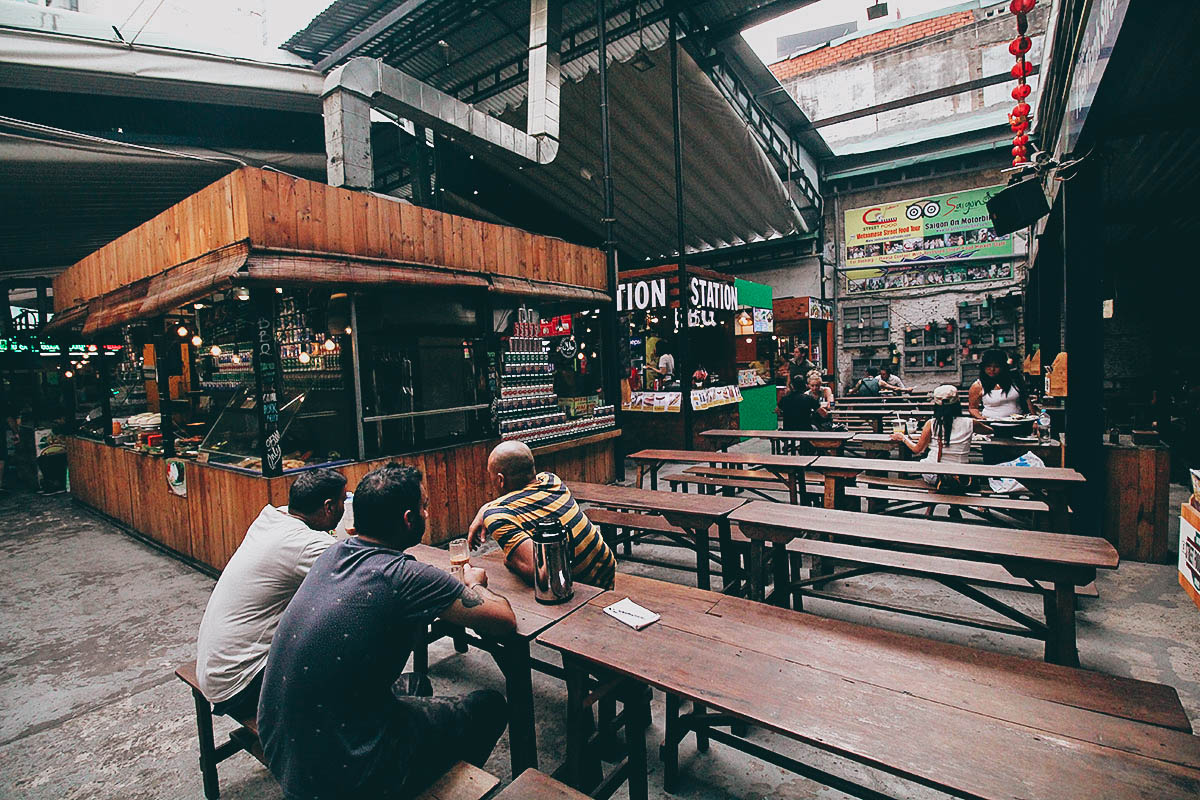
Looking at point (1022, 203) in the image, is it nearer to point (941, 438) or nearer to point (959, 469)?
point (941, 438)

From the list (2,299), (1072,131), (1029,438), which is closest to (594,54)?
(1072,131)

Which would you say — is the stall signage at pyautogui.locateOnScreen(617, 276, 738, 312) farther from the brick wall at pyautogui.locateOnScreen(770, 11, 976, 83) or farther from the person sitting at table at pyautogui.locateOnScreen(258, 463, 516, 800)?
the brick wall at pyautogui.locateOnScreen(770, 11, 976, 83)

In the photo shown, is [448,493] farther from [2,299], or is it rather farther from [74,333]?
[2,299]

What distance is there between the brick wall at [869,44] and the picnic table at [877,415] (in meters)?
13.5

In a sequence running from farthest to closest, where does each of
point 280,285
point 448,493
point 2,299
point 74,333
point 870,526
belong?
point 2,299 → point 74,333 → point 448,493 → point 280,285 → point 870,526

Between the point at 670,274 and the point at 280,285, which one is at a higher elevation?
the point at 670,274

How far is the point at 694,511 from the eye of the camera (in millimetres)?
3832

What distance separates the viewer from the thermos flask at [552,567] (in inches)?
94.5

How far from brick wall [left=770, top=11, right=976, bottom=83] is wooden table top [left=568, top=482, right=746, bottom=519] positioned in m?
18.5

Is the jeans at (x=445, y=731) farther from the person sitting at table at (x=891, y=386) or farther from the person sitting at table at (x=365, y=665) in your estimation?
the person sitting at table at (x=891, y=386)

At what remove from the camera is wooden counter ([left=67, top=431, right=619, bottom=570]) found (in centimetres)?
506

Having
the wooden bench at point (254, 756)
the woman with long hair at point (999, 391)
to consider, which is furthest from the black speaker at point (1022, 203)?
the wooden bench at point (254, 756)

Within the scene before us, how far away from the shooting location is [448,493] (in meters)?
6.09

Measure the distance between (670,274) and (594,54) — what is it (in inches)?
174
